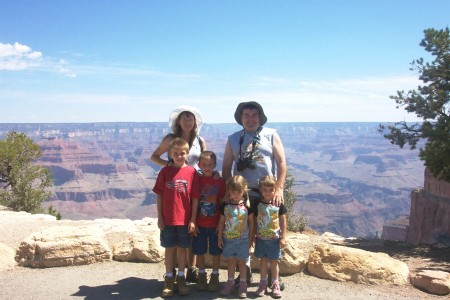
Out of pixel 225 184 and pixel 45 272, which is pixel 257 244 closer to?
pixel 225 184

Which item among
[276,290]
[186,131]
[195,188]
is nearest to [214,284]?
[276,290]

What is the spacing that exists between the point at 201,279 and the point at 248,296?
74cm

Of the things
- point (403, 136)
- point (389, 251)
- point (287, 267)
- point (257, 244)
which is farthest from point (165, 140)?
point (403, 136)

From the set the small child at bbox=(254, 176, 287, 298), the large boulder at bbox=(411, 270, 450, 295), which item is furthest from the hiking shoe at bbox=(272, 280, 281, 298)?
the large boulder at bbox=(411, 270, 450, 295)

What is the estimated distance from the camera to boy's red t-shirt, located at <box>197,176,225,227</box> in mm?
5777

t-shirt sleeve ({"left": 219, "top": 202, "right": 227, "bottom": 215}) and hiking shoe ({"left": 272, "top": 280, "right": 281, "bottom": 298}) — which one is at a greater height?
t-shirt sleeve ({"left": 219, "top": 202, "right": 227, "bottom": 215})

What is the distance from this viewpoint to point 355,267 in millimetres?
6730

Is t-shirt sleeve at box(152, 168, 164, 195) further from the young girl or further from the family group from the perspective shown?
the young girl

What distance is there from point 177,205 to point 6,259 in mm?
3895

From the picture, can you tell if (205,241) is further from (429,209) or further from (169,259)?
(429,209)

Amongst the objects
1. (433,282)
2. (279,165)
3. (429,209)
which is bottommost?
(429,209)

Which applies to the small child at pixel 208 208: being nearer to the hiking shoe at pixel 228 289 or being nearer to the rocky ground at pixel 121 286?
the hiking shoe at pixel 228 289

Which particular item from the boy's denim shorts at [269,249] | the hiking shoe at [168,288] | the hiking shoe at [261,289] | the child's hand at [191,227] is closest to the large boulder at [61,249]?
the hiking shoe at [168,288]

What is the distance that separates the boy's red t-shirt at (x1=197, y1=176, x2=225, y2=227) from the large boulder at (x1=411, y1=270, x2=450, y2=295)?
3.54 meters
